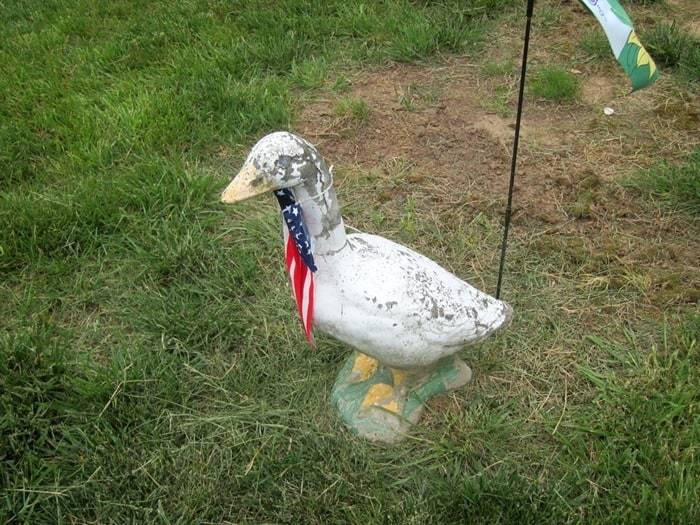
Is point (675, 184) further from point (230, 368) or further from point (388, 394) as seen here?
point (230, 368)

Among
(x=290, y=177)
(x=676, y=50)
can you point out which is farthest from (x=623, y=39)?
(x=676, y=50)

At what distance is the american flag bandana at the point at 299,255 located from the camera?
1697mm

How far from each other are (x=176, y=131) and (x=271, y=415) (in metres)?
1.85

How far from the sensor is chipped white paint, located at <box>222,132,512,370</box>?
1781 millimetres

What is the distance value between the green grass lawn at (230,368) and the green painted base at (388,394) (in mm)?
54

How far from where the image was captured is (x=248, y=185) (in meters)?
1.63

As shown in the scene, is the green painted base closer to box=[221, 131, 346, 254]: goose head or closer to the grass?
box=[221, 131, 346, 254]: goose head

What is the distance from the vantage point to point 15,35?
463cm

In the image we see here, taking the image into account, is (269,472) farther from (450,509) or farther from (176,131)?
(176,131)

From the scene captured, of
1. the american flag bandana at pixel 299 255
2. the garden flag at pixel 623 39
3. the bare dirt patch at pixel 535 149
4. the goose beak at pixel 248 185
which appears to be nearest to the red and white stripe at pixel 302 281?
the american flag bandana at pixel 299 255

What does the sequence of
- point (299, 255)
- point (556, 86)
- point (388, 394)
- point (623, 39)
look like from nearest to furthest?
point (623, 39) → point (299, 255) → point (388, 394) → point (556, 86)

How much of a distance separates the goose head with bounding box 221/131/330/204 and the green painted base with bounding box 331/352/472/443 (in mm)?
812

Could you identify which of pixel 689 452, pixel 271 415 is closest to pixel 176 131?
pixel 271 415

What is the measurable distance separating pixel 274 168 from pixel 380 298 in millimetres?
458
